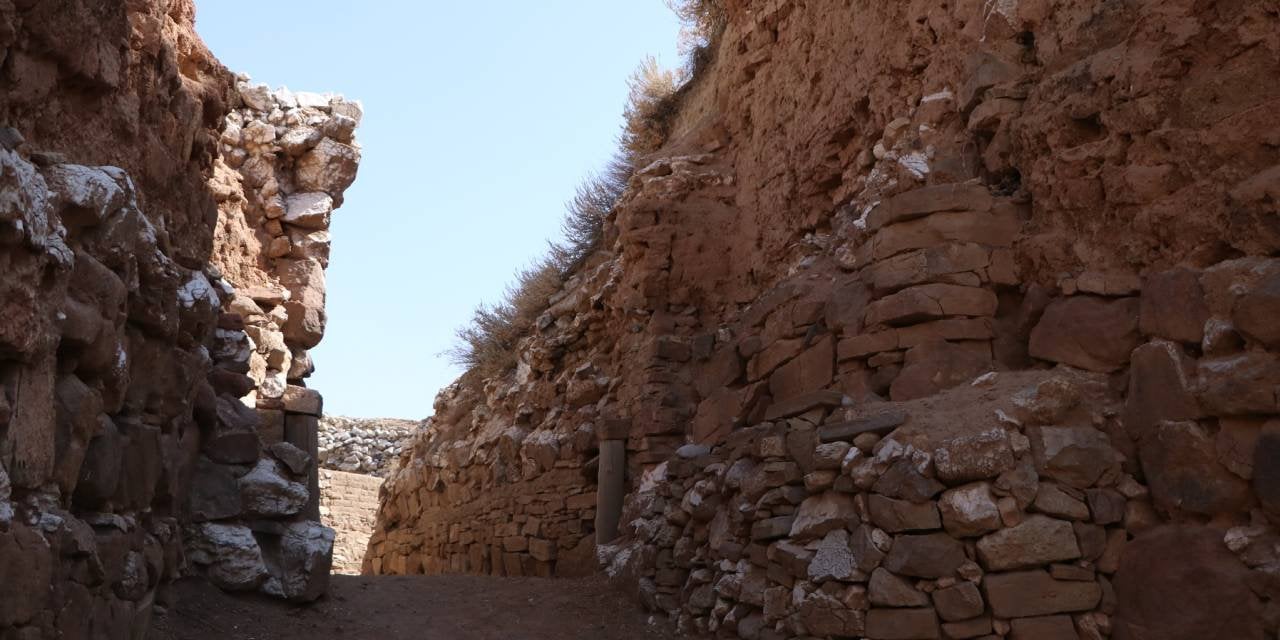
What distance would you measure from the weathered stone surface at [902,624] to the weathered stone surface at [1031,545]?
0.45 meters

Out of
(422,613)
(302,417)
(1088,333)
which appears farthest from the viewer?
(302,417)

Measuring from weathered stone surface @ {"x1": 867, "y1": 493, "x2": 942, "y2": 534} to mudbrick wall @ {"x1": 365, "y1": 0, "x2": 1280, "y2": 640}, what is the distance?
0.07 ft

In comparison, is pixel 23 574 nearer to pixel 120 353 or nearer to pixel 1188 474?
pixel 120 353

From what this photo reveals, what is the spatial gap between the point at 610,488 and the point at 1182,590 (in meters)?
6.66

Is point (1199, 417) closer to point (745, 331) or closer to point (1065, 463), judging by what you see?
point (1065, 463)

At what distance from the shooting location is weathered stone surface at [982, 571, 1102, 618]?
570cm

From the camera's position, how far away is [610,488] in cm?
1126

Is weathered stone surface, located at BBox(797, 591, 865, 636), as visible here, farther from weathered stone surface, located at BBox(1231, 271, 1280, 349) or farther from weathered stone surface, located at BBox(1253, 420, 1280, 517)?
weathered stone surface, located at BBox(1231, 271, 1280, 349)

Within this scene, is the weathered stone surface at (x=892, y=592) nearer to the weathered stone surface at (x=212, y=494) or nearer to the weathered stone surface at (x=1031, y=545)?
the weathered stone surface at (x=1031, y=545)

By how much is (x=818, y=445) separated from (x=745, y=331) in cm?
294

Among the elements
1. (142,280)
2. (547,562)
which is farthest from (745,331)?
(142,280)

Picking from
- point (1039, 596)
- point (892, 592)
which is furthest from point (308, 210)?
point (1039, 596)

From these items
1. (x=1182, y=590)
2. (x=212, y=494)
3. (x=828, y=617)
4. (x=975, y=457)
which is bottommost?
Answer: (x=828, y=617)

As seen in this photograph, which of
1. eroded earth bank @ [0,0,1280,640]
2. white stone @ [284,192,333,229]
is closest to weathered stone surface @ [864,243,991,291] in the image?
eroded earth bank @ [0,0,1280,640]
